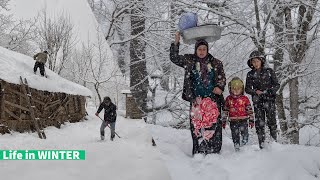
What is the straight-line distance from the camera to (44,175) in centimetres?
458

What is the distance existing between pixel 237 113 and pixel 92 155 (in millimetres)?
2870

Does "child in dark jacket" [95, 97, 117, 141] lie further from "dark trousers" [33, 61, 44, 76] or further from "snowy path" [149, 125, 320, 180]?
"snowy path" [149, 125, 320, 180]

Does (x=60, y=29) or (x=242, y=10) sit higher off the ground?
(x=60, y=29)

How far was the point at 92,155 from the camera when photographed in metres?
5.97

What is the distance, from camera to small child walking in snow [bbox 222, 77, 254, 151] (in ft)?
13.4

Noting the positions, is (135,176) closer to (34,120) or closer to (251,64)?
(251,64)

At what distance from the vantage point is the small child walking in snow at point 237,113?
161 inches

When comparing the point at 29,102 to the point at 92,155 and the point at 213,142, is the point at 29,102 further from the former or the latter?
the point at 213,142

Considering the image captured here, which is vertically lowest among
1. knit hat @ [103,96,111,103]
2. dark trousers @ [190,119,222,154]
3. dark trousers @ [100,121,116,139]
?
dark trousers @ [100,121,116,139]

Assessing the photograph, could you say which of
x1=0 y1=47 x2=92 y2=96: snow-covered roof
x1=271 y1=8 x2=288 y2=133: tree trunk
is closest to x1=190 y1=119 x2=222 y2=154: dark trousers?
x1=271 y1=8 x2=288 y2=133: tree trunk

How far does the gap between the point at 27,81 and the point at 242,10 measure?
5.01 meters

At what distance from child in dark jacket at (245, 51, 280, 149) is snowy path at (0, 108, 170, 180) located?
1.26 meters

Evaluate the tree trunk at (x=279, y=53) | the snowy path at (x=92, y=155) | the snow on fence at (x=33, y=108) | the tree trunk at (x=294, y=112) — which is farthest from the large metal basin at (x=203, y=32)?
the snow on fence at (x=33, y=108)

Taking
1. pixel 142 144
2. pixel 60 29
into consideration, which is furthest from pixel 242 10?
pixel 60 29
